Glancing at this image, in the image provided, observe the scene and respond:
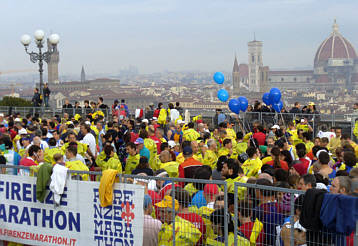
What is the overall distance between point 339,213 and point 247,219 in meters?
1.17

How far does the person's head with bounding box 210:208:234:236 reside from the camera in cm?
565

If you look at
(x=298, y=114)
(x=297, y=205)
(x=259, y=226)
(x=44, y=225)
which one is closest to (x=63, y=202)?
(x=44, y=225)

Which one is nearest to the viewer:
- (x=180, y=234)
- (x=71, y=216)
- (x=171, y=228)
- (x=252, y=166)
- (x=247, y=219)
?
(x=247, y=219)

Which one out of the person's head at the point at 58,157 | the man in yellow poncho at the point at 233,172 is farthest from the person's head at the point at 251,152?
the person's head at the point at 58,157

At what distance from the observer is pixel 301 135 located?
10883mm

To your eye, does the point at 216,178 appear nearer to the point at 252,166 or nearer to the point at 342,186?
the point at 252,166

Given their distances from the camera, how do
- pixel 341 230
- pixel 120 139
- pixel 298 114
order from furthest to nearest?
pixel 298 114 → pixel 120 139 → pixel 341 230

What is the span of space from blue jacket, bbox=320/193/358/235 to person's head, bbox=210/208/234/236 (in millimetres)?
1186

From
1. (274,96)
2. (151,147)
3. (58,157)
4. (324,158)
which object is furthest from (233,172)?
(274,96)

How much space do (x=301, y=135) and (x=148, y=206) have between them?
215 inches

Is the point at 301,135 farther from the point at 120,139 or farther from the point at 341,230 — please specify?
the point at 341,230

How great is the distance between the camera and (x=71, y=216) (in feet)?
22.0

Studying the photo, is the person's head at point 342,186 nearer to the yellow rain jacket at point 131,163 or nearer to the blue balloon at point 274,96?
the yellow rain jacket at point 131,163

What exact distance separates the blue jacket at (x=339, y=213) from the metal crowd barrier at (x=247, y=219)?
182 mm
